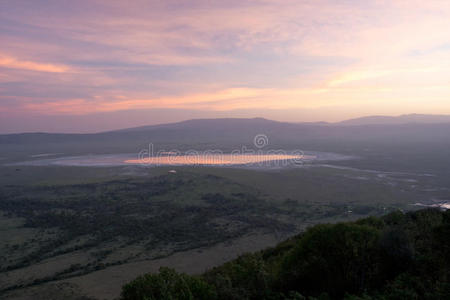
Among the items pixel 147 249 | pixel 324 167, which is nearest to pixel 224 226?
pixel 147 249

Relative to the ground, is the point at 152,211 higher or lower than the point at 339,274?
lower

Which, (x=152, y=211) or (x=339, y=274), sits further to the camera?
(x=152, y=211)

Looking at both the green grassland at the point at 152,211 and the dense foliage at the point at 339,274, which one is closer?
the dense foliage at the point at 339,274

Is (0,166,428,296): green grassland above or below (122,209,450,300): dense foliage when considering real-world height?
below

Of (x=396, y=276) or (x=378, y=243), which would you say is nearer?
(x=396, y=276)

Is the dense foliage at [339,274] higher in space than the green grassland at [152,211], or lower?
higher

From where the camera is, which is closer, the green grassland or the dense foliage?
the dense foliage

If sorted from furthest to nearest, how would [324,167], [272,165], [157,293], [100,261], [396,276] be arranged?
1. [272,165]
2. [324,167]
3. [100,261]
4. [396,276]
5. [157,293]

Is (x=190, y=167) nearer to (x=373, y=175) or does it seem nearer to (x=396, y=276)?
(x=373, y=175)
